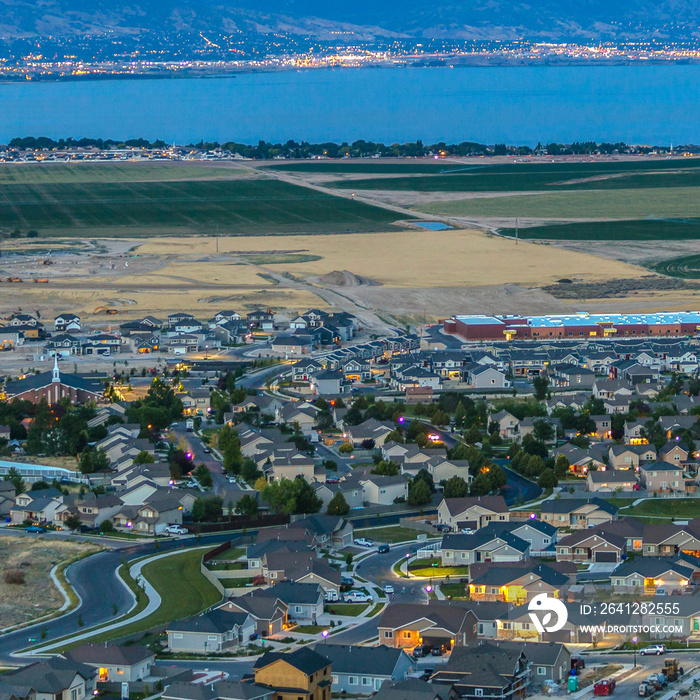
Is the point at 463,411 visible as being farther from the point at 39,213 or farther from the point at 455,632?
the point at 39,213

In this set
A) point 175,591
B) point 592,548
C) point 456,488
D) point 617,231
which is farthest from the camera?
point 617,231

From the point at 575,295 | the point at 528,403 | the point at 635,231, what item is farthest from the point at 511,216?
the point at 528,403

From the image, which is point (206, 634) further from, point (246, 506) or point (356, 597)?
point (246, 506)

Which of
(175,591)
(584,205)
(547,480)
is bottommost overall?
(175,591)

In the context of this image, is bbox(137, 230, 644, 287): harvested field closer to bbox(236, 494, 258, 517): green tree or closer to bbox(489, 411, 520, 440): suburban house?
bbox(489, 411, 520, 440): suburban house

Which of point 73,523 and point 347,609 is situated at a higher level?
point 73,523

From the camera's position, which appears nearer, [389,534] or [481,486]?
[389,534]

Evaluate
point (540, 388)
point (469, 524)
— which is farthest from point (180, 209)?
point (469, 524)

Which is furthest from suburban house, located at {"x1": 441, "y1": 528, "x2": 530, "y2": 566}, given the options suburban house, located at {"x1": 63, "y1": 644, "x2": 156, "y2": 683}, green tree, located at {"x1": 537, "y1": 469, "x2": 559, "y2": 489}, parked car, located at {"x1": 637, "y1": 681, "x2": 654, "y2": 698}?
suburban house, located at {"x1": 63, "y1": 644, "x2": 156, "y2": 683}
